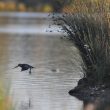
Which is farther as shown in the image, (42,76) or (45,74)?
(45,74)

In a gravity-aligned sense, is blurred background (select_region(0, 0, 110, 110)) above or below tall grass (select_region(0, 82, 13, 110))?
below

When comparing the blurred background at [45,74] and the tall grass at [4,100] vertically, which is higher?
the tall grass at [4,100]

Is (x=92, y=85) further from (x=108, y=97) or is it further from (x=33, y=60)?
(x=33, y=60)

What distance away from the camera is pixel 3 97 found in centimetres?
989

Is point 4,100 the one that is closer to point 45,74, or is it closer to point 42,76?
point 42,76

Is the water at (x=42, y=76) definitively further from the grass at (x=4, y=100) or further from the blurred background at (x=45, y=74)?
the grass at (x=4, y=100)

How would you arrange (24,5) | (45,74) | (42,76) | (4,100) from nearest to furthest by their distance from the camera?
(4,100) → (42,76) → (45,74) → (24,5)

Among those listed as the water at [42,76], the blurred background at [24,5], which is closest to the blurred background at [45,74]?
the water at [42,76]

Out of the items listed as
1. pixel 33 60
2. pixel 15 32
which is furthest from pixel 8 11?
pixel 33 60

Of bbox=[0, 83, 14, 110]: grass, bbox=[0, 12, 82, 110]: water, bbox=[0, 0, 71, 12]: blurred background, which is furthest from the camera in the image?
bbox=[0, 0, 71, 12]: blurred background

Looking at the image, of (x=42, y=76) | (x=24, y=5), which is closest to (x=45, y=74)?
(x=42, y=76)

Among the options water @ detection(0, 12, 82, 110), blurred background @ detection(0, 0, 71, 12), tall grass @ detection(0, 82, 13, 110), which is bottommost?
blurred background @ detection(0, 0, 71, 12)

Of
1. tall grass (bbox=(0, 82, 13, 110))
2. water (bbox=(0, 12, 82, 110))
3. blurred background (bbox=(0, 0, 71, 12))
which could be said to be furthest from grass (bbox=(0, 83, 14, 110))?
blurred background (bbox=(0, 0, 71, 12))

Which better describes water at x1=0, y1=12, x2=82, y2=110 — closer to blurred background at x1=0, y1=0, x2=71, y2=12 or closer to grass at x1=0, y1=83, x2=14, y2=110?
grass at x1=0, y1=83, x2=14, y2=110
